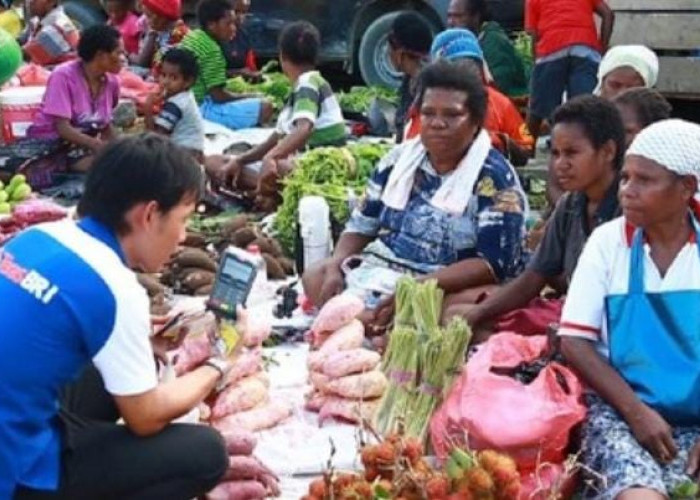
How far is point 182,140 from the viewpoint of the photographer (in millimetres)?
6957

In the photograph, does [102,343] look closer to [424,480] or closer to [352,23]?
[424,480]

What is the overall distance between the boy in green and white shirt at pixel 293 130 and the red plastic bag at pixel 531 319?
Result: 2.61 metres

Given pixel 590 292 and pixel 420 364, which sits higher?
pixel 590 292

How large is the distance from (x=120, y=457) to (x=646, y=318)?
55.0 inches

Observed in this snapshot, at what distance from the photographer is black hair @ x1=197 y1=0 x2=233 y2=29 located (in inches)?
320

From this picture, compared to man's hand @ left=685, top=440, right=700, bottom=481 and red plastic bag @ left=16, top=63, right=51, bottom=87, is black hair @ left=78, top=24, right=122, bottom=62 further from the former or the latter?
man's hand @ left=685, top=440, right=700, bottom=481

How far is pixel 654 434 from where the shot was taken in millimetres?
3029

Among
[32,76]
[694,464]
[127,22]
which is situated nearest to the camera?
[694,464]

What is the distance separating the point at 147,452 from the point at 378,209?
2.01m

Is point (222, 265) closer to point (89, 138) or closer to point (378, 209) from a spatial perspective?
point (378, 209)

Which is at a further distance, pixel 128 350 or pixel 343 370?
pixel 343 370

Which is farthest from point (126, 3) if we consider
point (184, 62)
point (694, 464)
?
point (694, 464)

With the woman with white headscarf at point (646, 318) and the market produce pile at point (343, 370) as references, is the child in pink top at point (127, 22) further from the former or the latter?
the woman with white headscarf at point (646, 318)

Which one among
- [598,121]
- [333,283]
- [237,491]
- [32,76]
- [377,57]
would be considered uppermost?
[598,121]
